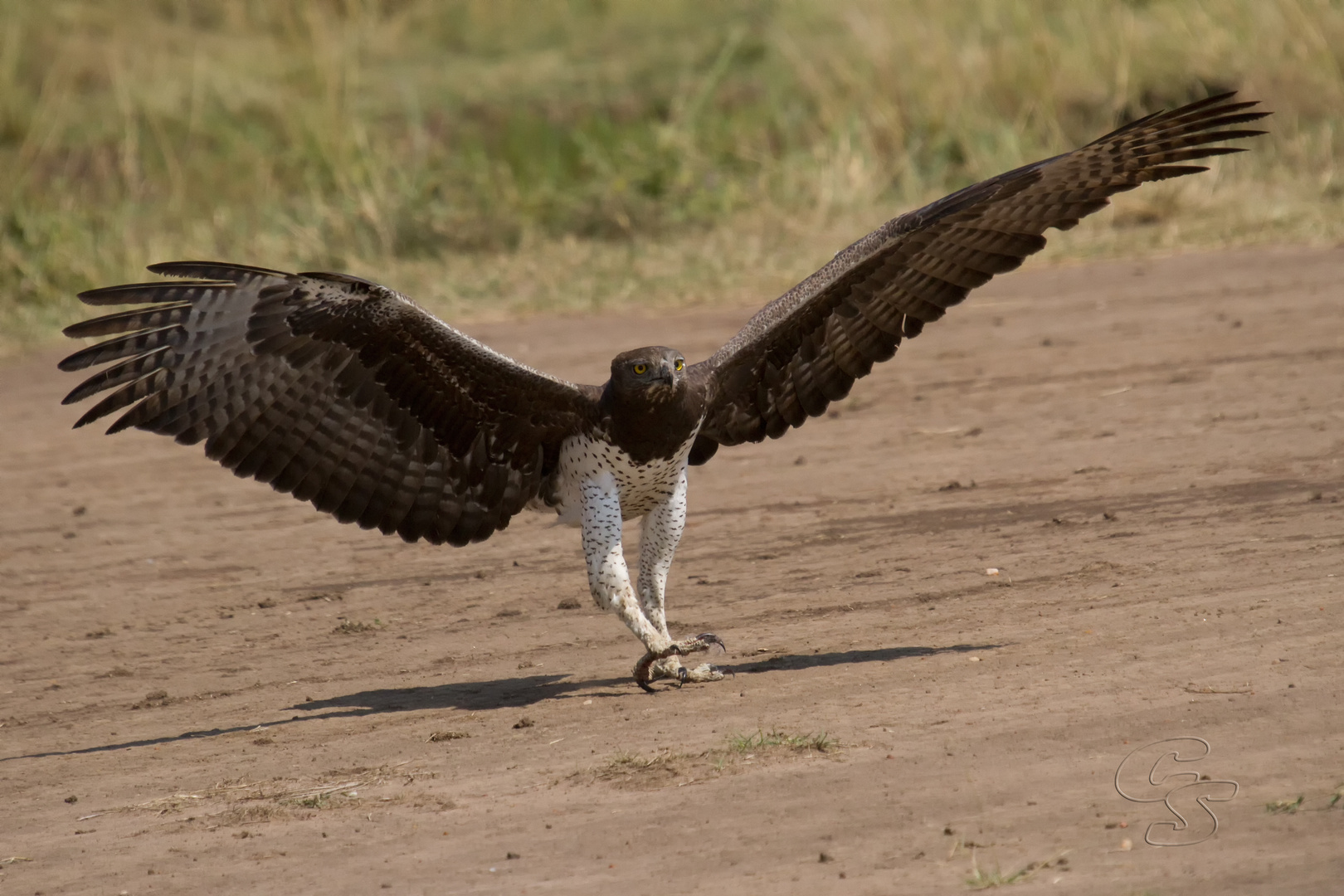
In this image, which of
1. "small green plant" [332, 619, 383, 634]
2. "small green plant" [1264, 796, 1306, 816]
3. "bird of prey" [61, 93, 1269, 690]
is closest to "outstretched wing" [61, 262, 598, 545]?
"bird of prey" [61, 93, 1269, 690]

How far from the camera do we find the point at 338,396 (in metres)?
6.02

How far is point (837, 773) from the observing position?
4.88 m

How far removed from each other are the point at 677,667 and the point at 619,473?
74 cm

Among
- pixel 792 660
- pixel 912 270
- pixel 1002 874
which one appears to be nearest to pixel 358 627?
pixel 792 660

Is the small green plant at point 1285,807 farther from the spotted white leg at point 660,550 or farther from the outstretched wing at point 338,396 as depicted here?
the outstretched wing at point 338,396

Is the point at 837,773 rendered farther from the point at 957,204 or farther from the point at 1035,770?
the point at 957,204

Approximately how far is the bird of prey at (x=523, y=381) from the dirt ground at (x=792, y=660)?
69 centimetres

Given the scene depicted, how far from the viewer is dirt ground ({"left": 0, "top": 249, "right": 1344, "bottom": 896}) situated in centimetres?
448

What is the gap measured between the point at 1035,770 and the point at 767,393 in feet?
7.76

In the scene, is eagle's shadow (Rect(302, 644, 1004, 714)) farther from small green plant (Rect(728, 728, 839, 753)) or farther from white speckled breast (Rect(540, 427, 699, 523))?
small green plant (Rect(728, 728, 839, 753))

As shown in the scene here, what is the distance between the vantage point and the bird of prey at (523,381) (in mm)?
5770

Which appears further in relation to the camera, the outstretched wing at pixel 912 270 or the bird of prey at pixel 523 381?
the outstretched wing at pixel 912 270

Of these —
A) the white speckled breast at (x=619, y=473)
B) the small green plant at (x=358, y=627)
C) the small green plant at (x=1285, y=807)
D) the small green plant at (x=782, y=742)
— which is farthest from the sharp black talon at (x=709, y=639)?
the small green plant at (x=1285, y=807)

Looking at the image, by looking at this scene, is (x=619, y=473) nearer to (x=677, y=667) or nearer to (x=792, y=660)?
(x=677, y=667)
